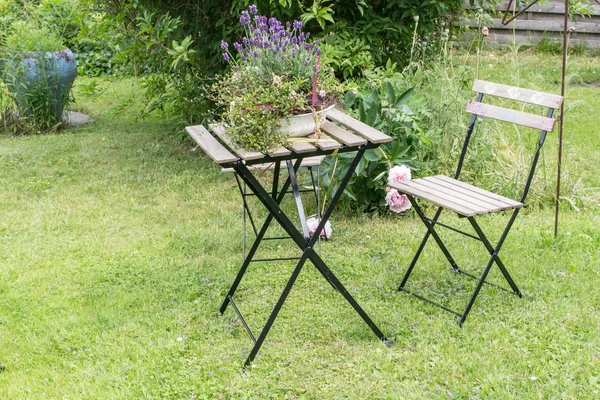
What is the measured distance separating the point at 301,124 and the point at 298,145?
0.11 meters

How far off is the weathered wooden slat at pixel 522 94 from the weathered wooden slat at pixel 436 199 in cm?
67

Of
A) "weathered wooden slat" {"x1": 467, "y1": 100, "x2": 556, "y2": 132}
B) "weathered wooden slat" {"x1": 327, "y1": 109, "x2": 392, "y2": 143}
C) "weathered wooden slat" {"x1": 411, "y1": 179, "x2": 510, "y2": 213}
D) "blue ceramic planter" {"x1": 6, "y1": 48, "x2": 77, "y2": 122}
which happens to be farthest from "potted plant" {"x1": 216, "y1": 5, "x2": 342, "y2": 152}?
"blue ceramic planter" {"x1": 6, "y1": 48, "x2": 77, "y2": 122}

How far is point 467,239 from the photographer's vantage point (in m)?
4.33

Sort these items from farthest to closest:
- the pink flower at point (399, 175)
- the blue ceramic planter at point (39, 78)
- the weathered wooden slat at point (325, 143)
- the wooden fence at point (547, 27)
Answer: the wooden fence at point (547, 27), the blue ceramic planter at point (39, 78), the pink flower at point (399, 175), the weathered wooden slat at point (325, 143)

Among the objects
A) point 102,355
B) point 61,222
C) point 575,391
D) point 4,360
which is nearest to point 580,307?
point 575,391

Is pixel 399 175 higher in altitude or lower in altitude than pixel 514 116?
lower

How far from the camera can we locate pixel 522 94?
343cm

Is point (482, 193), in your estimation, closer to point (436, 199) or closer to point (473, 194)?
point (473, 194)

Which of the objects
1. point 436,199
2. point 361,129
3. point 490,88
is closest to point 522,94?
point 490,88

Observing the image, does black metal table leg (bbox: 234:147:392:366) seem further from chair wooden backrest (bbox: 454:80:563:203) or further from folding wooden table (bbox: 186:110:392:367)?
chair wooden backrest (bbox: 454:80:563:203)

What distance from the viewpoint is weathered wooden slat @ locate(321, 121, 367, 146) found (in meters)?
2.94

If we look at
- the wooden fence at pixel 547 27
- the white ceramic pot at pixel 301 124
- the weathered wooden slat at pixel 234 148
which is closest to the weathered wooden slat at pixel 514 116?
the white ceramic pot at pixel 301 124

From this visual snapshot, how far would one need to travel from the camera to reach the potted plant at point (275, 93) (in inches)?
111

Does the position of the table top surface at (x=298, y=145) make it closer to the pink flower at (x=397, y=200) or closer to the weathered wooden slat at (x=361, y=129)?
the weathered wooden slat at (x=361, y=129)
